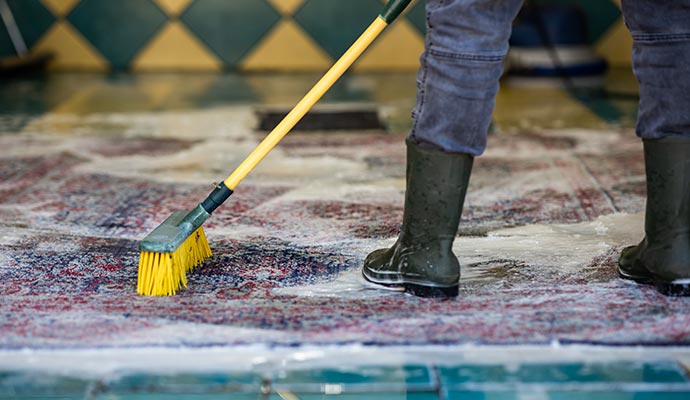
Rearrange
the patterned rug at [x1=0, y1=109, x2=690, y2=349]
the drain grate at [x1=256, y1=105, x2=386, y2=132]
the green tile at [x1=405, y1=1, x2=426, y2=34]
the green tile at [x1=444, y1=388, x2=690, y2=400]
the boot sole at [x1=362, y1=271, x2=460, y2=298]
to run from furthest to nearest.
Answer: the green tile at [x1=405, y1=1, x2=426, y2=34] → the drain grate at [x1=256, y1=105, x2=386, y2=132] → the boot sole at [x1=362, y1=271, x2=460, y2=298] → the patterned rug at [x1=0, y1=109, x2=690, y2=349] → the green tile at [x1=444, y1=388, x2=690, y2=400]

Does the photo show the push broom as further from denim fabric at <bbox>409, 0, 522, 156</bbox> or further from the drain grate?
the drain grate

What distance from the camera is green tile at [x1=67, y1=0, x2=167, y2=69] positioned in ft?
12.4

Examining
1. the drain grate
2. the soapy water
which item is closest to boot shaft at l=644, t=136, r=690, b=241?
the soapy water

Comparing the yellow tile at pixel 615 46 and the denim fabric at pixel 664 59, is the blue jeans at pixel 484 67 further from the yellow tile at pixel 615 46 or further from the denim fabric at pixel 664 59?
the yellow tile at pixel 615 46

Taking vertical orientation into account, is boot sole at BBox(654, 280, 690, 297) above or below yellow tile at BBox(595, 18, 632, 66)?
below

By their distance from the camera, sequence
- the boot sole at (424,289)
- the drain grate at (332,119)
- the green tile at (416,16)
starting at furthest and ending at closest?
the green tile at (416,16) → the drain grate at (332,119) → the boot sole at (424,289)

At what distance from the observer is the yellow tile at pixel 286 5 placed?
3777 mm

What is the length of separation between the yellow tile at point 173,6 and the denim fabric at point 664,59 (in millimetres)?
2867

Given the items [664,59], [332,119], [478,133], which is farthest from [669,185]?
[332,119]

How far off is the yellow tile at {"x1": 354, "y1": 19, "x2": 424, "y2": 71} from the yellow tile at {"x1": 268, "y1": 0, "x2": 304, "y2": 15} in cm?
35

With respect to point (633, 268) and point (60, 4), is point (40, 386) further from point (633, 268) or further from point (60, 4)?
point (60, 4)

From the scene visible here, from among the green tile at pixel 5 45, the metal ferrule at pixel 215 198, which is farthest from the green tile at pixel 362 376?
the green tile at pixel 5 45

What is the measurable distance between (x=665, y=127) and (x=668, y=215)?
0.11 meters

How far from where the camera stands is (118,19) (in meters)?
3.79
